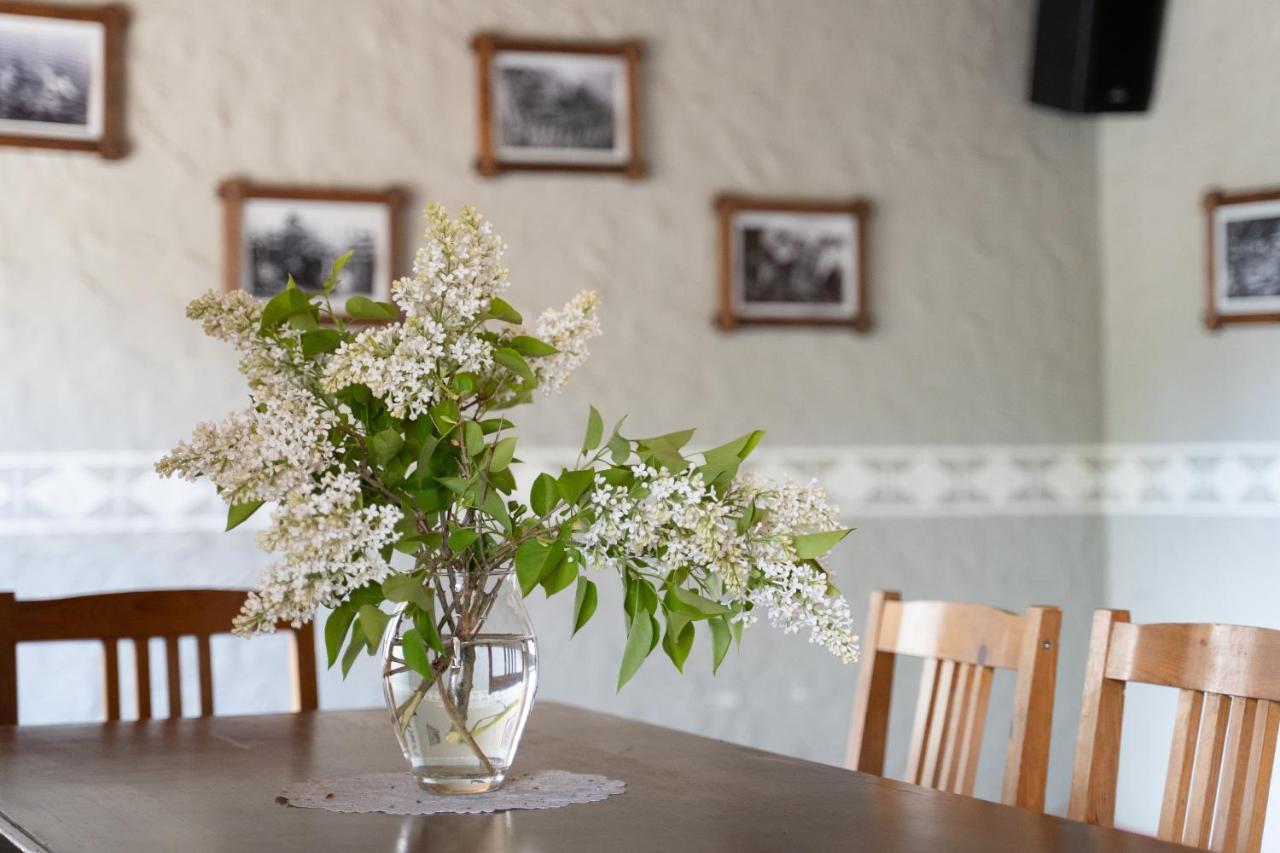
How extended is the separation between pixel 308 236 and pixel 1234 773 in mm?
2915

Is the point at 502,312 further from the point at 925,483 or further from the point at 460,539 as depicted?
the point at 925,483

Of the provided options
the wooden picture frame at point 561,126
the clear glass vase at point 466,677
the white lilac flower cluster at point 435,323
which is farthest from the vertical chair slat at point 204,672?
the wooden picture frame at point 561,126

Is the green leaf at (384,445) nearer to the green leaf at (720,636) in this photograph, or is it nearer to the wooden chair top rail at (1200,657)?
the green leaf at (720,636)

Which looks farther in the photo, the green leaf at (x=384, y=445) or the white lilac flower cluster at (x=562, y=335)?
the white lilac flower cluster at (x=562, y=335)

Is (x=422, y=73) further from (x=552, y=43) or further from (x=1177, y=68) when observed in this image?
(x=1177, y=68)

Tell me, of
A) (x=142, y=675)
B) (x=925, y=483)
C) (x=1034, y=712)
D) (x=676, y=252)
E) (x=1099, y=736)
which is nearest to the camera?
(x=1099, y=736)

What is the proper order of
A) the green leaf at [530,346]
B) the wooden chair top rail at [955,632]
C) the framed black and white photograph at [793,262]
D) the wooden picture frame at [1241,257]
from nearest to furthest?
the green leaf at [530,346]
the wooden chair top rail at [955,632]
the wooden picture frame at [1241,257]
the framed black and white photograph at [793,262]

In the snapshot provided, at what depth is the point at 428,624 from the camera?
4.81 ft

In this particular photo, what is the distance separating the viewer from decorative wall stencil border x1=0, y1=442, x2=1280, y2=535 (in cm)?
374

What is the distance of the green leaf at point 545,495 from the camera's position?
4.95 ft

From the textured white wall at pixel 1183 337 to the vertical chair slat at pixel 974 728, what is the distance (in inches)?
87.6

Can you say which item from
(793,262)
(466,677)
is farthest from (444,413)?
(793,262)

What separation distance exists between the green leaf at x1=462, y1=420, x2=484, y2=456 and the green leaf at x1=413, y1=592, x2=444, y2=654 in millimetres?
153

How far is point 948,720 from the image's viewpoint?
209 cm
